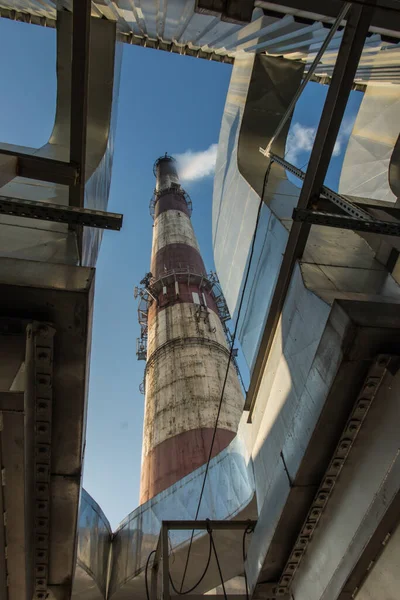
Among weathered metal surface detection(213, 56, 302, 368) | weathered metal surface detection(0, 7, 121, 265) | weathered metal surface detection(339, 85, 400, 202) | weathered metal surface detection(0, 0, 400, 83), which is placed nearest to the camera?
weathered metal surface detection(0, 7, 121, 265)

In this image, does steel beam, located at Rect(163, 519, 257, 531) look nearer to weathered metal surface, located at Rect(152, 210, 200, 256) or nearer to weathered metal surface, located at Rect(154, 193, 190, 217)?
weathered metal surface, located at Rect(152, 210, 200, 256)

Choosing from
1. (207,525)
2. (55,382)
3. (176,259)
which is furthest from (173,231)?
(55,382)

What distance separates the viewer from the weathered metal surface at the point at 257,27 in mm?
5637

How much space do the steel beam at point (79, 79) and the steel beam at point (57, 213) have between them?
93 cm

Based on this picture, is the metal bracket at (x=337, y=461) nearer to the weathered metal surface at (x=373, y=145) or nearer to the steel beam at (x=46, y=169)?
the steel beam at (x=46, y=169)

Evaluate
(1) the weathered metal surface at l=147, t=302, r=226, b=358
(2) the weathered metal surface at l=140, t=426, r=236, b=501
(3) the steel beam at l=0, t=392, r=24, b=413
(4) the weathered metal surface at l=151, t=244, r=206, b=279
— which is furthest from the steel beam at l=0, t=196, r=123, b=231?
(4) the weathered metal surface at l=151, t=244, r=206, b=279

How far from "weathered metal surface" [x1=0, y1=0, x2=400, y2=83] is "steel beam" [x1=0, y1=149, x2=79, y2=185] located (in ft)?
9.74

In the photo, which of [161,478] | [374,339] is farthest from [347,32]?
[161,478]

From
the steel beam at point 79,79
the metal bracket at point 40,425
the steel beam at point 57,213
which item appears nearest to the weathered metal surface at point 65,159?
the steel beam at point 79,79

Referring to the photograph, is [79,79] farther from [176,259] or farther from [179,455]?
[176,259]

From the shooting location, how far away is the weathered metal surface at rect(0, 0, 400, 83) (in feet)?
18.5

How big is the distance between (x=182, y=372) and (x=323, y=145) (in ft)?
24.2

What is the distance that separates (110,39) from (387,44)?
4.66m

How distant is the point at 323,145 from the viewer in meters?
3.84
